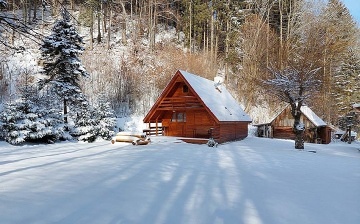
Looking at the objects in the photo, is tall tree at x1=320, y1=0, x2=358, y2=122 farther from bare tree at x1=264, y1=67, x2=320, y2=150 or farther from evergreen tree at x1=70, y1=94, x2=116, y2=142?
evergreen tree at x1=70, y1=94, x2=116, y2=142

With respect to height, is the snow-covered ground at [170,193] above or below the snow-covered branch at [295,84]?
below

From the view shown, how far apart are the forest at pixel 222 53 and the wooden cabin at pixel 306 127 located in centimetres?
207

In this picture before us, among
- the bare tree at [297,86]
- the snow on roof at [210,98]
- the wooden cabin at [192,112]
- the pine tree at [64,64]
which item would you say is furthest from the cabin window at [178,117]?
the pine tree at [64,64]

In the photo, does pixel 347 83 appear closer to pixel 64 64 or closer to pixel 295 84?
pixel 295 84

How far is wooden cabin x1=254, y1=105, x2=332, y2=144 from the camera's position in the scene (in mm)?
26531

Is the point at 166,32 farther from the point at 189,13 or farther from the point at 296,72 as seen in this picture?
the point at 296,72

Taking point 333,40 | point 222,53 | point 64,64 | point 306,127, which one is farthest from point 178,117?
point 333,40

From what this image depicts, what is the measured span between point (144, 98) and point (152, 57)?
7.00 m

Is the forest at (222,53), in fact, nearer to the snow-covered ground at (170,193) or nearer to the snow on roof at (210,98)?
the snow on roof at (210,98)

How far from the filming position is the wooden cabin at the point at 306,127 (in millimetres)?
26531

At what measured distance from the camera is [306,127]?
87.4ft

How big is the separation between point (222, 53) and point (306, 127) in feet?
51.5

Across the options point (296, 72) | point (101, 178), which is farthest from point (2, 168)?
point (296, 72)

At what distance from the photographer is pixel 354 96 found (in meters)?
34.7
